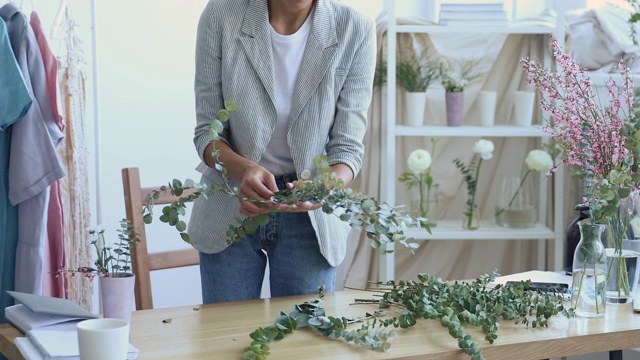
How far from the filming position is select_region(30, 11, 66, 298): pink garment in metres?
2.63

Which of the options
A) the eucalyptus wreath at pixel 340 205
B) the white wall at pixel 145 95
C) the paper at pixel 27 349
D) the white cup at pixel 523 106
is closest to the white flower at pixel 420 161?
the white cup at pixel 523 106

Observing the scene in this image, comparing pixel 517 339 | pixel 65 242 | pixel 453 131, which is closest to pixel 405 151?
pixel 453 131

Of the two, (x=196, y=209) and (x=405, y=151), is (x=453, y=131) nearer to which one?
(x=405, y=151)

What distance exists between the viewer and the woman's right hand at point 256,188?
6.24 feet

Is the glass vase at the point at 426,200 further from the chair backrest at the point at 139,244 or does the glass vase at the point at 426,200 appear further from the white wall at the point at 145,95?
the chair backrest at the point at 139,244

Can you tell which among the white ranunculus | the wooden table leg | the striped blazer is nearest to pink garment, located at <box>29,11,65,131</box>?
the striped blazer

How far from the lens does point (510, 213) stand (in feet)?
12.0

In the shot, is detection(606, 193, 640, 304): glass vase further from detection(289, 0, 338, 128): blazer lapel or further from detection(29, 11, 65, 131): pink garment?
detection(29, 11, 65, 131): pink garment

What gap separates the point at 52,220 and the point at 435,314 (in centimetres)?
135

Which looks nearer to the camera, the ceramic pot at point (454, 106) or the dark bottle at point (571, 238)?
the dark bottle at point (571, 238)

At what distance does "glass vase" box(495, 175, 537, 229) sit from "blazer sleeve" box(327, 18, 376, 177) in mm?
1568

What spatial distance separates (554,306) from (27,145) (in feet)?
4.83

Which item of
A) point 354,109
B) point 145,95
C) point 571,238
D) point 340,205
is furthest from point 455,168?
point 340,205

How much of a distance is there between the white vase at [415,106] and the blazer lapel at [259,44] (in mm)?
1510
